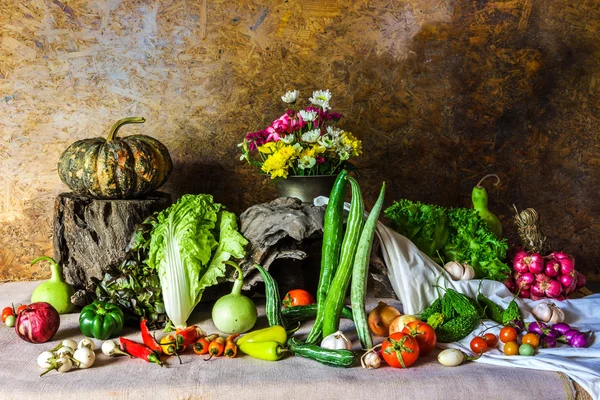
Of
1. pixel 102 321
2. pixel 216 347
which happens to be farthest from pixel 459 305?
pixel 102 321

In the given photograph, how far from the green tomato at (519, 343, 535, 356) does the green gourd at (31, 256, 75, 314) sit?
9.79 feet

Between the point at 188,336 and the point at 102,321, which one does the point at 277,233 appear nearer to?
the point at 188,336

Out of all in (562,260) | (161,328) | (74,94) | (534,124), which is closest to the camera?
(161,328)

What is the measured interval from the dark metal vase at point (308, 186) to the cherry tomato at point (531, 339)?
1.77m

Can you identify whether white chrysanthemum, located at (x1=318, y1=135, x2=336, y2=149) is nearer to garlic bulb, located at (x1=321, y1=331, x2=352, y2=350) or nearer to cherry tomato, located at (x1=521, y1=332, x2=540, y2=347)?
garlic bulb, located at (x1=321, y1=331, x2=352, y2=350)

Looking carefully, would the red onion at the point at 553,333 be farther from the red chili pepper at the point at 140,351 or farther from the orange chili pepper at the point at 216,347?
the red chili pepper at the point at 140,351

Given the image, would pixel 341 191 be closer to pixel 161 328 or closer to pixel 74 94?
pixel 161 328

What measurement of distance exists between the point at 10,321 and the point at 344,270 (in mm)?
2213

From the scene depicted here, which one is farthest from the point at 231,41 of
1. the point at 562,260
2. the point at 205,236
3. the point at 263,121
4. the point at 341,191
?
the point at 562,260

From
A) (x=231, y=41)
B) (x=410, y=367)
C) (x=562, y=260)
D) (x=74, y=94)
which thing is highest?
(x=231, y=41)

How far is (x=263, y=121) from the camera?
5504 millimetres

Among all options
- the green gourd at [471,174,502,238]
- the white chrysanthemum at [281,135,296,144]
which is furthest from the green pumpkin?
the green gourd at [471,174,502,238]

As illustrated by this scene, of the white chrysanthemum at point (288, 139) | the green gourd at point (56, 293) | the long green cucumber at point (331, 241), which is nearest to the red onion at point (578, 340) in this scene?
the long green cucumber at point (331, 241)

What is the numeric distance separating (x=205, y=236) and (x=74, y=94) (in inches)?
80.0
